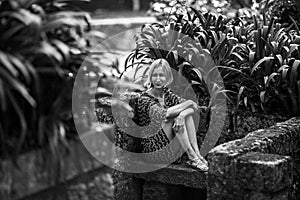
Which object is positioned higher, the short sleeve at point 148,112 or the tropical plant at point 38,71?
the tropical plant at point 38,71

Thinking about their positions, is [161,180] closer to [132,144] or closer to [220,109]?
[132,144]

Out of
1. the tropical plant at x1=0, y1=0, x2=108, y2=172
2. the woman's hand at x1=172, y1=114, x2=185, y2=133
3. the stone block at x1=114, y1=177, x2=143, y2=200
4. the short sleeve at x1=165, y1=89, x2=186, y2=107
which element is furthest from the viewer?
the stone block at x1=114, y1=177, x2=143, y2=200

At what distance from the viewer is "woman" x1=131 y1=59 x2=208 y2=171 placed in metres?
4.93

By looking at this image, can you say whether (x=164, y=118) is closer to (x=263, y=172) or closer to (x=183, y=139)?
(x=183, y=139)

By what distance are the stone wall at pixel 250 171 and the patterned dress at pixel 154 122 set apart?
790mm

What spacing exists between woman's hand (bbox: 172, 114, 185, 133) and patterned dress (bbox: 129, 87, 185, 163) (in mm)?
98

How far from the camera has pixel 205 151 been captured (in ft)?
17.7

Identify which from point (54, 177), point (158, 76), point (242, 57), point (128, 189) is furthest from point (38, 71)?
point (242, 57)

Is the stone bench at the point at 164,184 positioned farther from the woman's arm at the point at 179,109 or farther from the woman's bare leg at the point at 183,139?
the woman's arm at the point at 179,109

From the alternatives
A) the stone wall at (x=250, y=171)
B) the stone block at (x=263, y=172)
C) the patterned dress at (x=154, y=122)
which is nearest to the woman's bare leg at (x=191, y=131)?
the patterned dress at (x=154, y=122)

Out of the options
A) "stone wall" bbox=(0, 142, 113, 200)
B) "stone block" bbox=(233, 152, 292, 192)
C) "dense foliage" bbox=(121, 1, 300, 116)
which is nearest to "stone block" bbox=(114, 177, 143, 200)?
"dense foliage" bbox=(121, 1, 300, 116)

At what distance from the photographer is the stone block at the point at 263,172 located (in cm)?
390

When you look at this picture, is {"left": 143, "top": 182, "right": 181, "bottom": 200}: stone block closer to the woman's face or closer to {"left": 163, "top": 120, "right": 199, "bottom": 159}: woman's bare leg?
{"left": 163, "top": 120, "right": 199, "bottom": 159}: woman's bare leg

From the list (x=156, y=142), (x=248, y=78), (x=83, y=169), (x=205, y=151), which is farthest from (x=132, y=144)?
(x=83, y=169)
